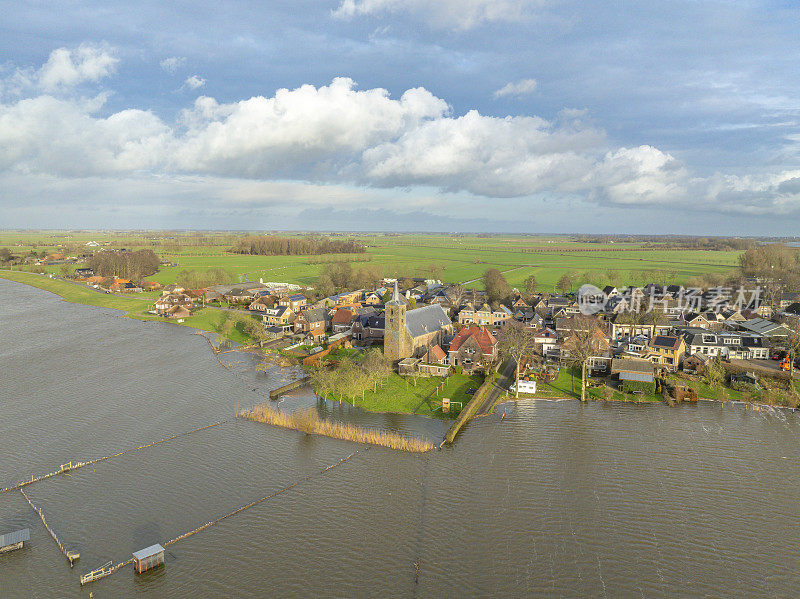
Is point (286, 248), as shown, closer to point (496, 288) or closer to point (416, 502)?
point (496, 288)

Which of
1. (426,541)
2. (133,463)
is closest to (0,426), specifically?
(133,463)

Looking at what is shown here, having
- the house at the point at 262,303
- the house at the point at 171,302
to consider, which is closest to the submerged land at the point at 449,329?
the house at the point at 262,303

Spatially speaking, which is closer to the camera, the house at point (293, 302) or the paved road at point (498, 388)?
the paved road at point (498, 388)

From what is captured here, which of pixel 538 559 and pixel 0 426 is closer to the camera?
Answer: pixel 538 559

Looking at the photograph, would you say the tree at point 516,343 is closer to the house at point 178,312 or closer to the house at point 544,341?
the house at point 544,341

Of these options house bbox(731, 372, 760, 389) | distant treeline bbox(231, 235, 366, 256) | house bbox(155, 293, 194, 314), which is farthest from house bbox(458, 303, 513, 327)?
distant treeline bbox(231, 235, 366, 256)

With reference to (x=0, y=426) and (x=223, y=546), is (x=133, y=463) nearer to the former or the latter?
(x=223, y=546)

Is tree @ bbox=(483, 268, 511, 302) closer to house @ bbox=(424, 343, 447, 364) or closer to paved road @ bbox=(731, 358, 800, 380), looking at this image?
house @ bbox=(424, 343, 447, 364)
